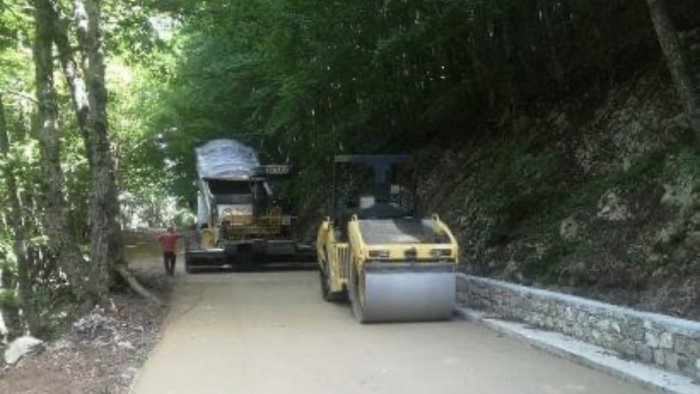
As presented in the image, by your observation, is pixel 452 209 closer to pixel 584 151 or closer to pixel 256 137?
pixel 584 151

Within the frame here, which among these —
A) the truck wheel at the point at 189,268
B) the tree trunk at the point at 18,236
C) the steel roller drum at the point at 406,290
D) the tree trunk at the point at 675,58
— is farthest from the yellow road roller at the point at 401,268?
the truck wheel at the point at 189,268

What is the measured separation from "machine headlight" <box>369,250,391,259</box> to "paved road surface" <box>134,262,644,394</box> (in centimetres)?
108

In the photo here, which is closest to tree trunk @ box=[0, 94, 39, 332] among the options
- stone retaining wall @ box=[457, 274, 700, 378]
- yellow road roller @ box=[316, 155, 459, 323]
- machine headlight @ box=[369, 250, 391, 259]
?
yellow road roller @ box=[316, 155, 459, 323]

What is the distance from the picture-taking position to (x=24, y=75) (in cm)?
2230

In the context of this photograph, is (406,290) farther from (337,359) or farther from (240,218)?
(240,218)

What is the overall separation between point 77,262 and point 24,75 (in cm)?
908

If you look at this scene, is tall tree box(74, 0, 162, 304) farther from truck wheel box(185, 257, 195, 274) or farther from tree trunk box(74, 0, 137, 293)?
truck wheel box(185, 257, 195, 274)

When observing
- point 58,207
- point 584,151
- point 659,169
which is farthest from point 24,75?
point 659,169

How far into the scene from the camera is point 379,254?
13.0 metres

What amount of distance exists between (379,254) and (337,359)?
107 inches

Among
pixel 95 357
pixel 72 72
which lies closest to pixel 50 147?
pixel 72 72

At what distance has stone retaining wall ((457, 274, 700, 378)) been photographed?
326 inches

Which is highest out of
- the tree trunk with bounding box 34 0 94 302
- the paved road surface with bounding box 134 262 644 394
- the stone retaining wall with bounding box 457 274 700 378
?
the tree trunk with bounding box 34 0 94 302

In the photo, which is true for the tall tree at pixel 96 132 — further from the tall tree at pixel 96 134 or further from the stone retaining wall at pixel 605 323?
the stone retaining wall at pixel 605 323
